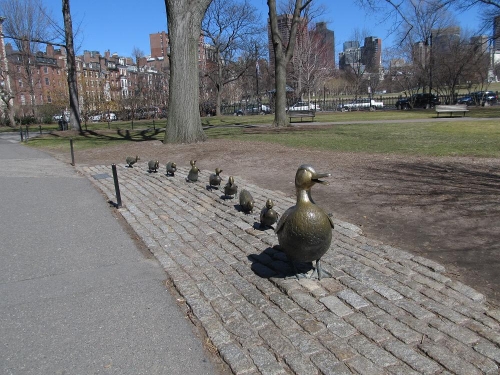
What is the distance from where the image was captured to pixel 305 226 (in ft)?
12.7

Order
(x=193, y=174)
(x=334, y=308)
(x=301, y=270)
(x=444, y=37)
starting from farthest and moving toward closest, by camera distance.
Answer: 1. (x=444, y=37)
2. (x=193, y=174)
3. (x=301, y=270)
4. (x=334, y=308)

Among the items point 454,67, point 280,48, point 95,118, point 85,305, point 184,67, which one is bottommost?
point 85,305

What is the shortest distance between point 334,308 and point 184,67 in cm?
1346

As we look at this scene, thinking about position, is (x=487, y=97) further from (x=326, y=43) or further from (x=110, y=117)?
(x=110, y=117)

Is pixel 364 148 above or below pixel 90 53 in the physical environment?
below

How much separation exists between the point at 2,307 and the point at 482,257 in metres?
5.28

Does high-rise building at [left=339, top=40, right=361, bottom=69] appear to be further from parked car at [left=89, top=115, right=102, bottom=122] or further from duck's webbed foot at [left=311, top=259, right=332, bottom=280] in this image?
duck's webbed foot at [left=311, top=259, right=332, bottom=280]

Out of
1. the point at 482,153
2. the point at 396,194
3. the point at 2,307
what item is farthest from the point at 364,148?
the point at 2,307

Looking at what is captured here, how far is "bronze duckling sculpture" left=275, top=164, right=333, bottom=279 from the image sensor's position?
3875 mm

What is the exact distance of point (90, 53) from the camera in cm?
11494

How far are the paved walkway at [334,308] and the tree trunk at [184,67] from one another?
1034 centimetres

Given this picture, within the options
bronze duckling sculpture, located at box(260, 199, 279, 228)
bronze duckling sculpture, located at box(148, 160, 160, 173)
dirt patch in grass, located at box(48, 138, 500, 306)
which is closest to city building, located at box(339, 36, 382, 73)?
dirt patch in grass, located at box(48, 138, 500, 306)

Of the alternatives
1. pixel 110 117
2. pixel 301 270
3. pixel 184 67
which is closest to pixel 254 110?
pixel 110 117

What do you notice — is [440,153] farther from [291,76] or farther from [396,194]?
[291,76]
